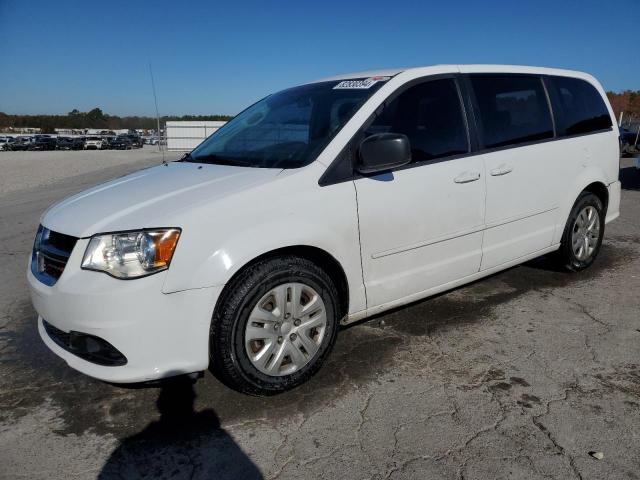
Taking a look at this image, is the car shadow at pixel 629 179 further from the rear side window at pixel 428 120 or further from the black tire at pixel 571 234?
the rear side window at pixel 428 120

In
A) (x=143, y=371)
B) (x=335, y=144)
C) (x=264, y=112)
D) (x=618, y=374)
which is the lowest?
(x=618, y=374)

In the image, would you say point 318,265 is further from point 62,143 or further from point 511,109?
point 62,143

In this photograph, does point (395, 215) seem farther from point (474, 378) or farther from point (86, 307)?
point (86, 307)

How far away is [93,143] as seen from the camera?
163 feet

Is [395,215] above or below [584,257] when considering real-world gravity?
above

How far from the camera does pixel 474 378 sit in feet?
9.62

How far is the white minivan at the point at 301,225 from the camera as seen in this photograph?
2.41 meters

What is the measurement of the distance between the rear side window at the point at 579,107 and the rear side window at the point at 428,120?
1.33 meters

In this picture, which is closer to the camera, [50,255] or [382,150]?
[50,255]

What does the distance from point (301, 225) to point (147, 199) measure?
85cm

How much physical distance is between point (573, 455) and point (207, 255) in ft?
6.29

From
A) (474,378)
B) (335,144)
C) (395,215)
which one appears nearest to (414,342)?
(474,378)

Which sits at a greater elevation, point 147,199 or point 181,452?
point 147,199

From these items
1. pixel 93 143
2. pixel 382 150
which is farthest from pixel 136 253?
pixel 93 143
